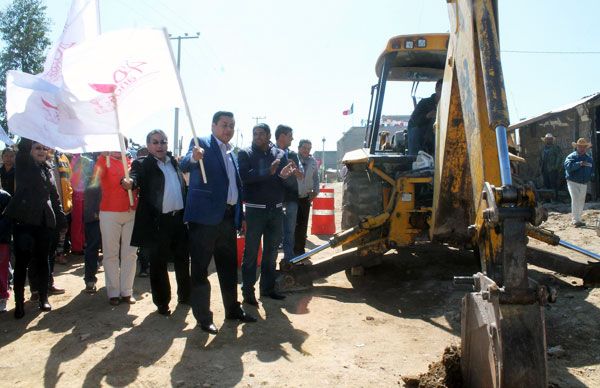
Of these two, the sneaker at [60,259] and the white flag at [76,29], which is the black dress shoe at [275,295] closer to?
the white flag at [76,29]

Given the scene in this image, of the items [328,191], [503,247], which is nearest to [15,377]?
[503,247]

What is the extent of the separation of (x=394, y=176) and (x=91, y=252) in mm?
3759

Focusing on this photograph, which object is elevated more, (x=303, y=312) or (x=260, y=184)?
(x=260, y=184)

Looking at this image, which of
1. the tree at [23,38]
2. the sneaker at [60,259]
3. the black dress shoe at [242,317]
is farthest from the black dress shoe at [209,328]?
the tree at [23,38]

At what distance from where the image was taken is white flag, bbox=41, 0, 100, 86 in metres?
4.68

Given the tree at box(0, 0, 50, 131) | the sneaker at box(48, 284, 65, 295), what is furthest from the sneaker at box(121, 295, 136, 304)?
the tree at box(0, 0, 50, 131)

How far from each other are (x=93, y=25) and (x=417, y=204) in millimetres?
3899

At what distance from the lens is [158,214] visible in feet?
15.7

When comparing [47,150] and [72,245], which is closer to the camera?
A: [47,150]

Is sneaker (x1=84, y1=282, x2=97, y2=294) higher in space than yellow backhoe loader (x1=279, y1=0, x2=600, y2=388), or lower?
lower

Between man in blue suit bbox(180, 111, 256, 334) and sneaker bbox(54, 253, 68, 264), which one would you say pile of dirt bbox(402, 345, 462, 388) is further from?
sneaker bbox(54, 253, 68, 264)

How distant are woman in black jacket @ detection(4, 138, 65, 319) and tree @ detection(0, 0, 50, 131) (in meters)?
19.8

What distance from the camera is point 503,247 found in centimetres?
237

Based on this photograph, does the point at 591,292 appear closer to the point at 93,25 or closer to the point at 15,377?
the point at 15,377
